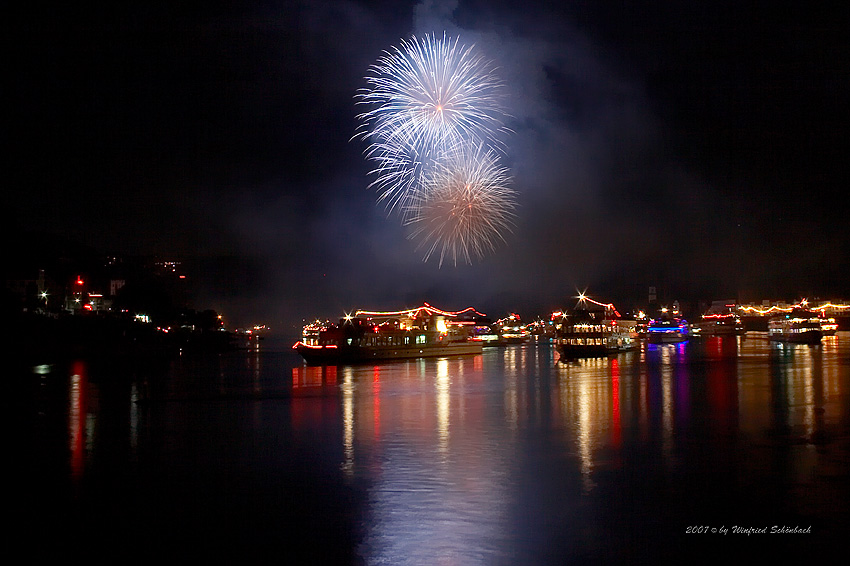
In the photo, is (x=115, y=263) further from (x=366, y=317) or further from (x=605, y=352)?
(x=605, y=352)

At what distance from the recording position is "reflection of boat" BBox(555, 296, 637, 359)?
2270 inches

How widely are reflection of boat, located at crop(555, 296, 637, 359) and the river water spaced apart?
107ft

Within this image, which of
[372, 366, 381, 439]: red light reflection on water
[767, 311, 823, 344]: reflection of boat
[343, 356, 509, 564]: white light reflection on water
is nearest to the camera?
[343, 356, 509, 564]: white light reflection on water

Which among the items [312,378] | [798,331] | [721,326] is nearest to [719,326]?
[721,326]

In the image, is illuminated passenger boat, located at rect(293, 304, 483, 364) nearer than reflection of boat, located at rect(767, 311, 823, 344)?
Yes

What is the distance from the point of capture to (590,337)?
60.5 metres

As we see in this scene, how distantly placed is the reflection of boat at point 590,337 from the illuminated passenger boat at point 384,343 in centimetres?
1023

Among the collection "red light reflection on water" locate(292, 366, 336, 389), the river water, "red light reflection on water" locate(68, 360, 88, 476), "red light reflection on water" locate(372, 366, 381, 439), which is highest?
"red light reflection on water" locate(68, 360, 88, 476)

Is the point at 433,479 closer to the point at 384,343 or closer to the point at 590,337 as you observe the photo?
the point at 384,343

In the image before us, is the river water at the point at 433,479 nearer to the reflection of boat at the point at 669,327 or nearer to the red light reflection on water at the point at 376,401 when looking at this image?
the red light reflection on water at the point at 376,401

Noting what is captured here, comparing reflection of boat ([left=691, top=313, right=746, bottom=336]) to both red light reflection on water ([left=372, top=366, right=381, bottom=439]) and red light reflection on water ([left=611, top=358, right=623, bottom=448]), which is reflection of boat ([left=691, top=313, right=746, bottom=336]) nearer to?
red light reflection on water ([left=372, top=366, right=381, bottom=439])

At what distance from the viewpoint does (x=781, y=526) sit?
892 centimetres

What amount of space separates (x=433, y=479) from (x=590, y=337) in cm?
5061

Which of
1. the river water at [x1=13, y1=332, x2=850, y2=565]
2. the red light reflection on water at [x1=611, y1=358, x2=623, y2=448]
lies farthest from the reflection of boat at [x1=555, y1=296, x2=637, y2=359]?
the river water at [x1=13, y1=332, x2=850, y2=565]
